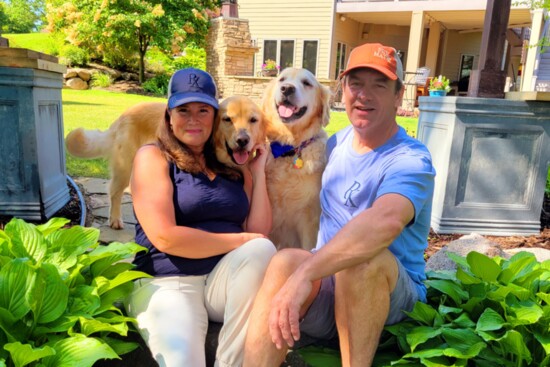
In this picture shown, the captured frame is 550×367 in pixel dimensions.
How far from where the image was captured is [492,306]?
1.94 metres

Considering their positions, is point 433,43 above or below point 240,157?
above

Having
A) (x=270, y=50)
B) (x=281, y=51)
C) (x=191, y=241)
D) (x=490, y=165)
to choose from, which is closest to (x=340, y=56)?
(x=281, y=51)

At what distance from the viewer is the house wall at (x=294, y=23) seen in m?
17.4

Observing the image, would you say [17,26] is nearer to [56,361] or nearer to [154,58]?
[154,58]

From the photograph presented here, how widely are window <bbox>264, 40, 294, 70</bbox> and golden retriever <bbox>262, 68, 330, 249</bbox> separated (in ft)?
53.1

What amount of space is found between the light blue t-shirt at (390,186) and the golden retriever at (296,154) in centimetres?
38

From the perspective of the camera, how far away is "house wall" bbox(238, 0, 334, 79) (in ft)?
57.0

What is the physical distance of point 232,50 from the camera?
16688mm

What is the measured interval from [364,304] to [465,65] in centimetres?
2064

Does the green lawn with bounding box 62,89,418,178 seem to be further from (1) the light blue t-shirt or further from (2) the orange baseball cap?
(2) the orange baseball cap

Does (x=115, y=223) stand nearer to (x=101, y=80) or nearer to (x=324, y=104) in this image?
(x=324, y=104)

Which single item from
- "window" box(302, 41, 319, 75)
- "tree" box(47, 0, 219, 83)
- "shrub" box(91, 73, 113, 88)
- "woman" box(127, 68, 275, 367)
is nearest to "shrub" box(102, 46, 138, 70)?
"tree" box(47, 0, 219, 83)

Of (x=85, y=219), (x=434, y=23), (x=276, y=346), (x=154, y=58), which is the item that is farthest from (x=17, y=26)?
(x=276, y=346)

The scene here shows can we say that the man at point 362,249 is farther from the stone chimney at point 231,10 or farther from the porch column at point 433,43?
the porch column at point 433,43
